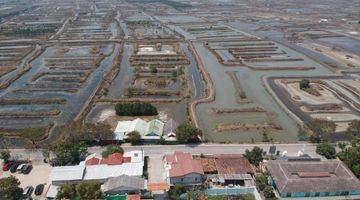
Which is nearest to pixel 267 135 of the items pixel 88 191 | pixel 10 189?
pixel 88 191

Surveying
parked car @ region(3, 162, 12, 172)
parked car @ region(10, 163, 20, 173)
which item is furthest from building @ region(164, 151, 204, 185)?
parked car @ region(3, 162, 12, 172)

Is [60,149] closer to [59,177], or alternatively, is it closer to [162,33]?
[59,177]

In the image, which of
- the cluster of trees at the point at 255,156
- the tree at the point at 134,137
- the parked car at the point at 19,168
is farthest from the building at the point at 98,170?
the cluster of trees at the point at 255,156

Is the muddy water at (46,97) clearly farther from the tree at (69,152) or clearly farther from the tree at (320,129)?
the tree at (320,129)

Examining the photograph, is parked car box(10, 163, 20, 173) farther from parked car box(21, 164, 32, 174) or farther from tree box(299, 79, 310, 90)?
tree box(299, 79, 310, 90)

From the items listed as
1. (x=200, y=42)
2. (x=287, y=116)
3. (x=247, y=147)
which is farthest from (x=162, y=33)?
(x=247, y=147)

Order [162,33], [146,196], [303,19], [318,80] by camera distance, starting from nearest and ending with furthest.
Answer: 1. [146,196]
2. [318,80]
3. [162,33]
4. [303,19]
